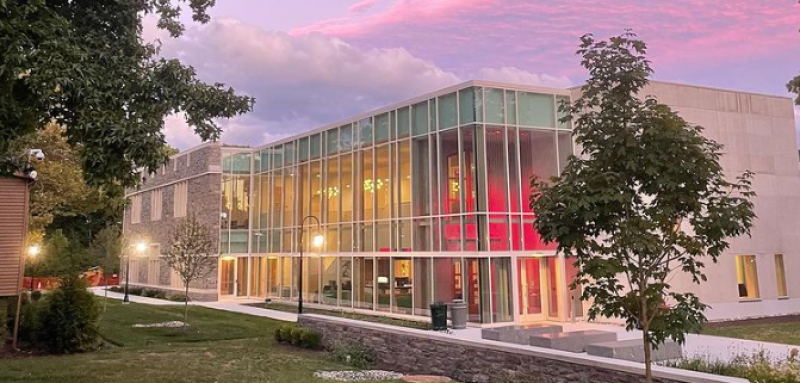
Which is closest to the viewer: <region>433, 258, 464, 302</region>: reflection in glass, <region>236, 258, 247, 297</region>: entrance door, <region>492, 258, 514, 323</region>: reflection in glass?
<region>492, 258, 514, 323</region>: reflection in glass

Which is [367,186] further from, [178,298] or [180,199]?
[180,199]

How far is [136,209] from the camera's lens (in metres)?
45.4

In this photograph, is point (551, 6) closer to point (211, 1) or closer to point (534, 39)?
point (534, 39)

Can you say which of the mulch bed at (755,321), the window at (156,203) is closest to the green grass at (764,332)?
the mulch bed at (755,321)

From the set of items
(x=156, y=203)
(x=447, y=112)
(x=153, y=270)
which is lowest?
(x=153, y=270)

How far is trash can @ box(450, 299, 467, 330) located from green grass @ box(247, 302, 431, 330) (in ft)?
2.77

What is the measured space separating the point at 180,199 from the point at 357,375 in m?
28.8

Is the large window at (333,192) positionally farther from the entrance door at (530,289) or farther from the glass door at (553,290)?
the glass door at (553,290)

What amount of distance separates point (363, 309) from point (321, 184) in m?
6.79

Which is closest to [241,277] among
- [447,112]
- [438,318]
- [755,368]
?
[447,112]

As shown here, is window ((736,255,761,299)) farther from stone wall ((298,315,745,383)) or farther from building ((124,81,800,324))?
stone wall ((298,315,745,383))

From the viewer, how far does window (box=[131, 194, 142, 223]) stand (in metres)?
44.7

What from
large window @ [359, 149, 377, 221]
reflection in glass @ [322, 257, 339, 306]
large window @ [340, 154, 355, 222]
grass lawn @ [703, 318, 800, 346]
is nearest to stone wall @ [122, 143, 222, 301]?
reflection in glass @ [322, 257, 339, 306]

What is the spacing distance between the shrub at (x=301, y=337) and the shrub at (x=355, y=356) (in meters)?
1.41
